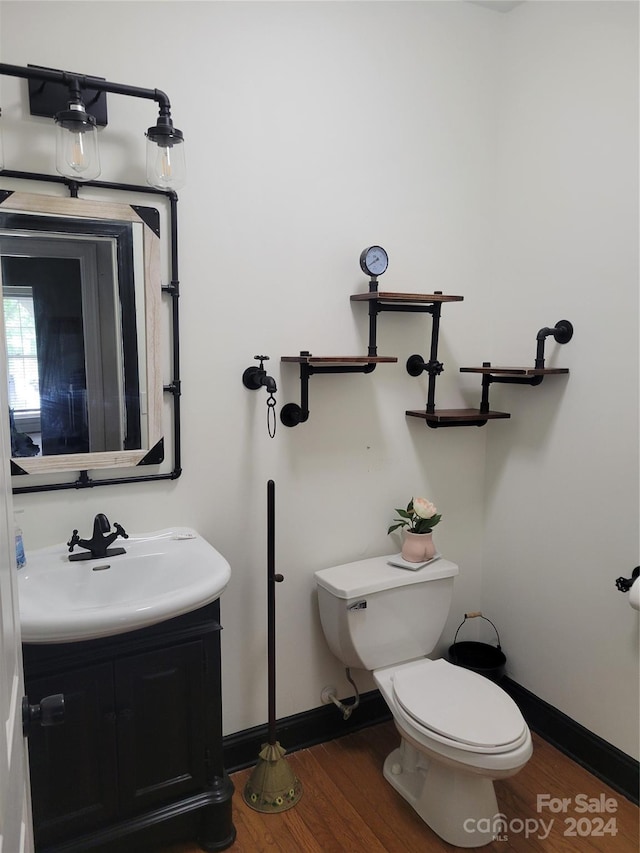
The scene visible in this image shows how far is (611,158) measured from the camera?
6.43 feet

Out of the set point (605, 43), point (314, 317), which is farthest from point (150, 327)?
point (605, 43)

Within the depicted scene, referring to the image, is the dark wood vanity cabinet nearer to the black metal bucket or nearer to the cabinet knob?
the cabinet knob

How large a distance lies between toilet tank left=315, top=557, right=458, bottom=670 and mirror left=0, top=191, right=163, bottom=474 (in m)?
0.80

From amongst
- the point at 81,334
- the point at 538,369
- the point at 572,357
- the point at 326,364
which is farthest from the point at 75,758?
the point at 572,357

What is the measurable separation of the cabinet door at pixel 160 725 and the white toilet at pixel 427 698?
1.92 ft

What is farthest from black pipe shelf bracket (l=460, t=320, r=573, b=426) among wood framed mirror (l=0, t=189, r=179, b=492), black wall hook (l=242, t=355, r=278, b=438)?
wood framed mirror (l=0, t=189, r=179, b=492)

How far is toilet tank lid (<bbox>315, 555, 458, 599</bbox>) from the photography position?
2016 millimetres

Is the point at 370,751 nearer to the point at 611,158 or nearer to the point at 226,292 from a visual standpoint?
the point at 226,292

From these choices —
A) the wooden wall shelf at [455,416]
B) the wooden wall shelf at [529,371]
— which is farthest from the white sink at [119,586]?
the wooden wall shelf at [529,371]

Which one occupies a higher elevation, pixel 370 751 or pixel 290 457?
pixel 290 457

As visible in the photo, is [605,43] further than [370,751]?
No

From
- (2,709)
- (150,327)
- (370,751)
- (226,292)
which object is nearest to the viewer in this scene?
(2,709)

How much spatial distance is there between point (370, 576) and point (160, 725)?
0.83m

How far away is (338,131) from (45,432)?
4.61 feet
